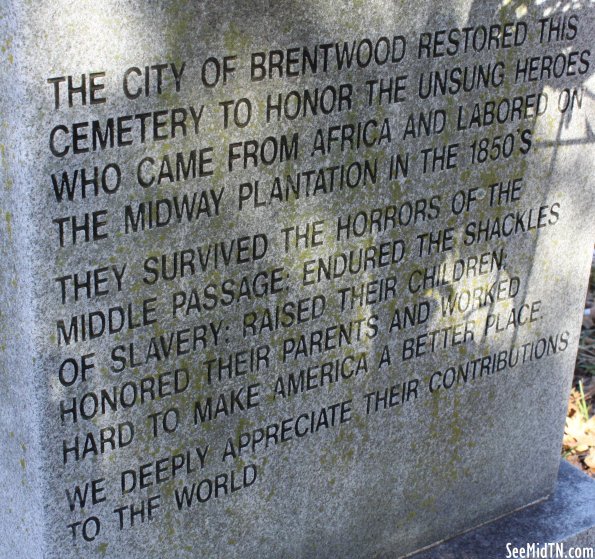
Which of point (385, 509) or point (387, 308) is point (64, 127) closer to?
point (387, 308)

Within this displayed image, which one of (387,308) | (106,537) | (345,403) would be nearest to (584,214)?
(387,308)

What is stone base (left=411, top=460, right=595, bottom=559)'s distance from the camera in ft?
11.7

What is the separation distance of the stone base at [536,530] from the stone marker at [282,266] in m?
0.08

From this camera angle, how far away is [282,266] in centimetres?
287

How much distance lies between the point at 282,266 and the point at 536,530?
1.55 metres

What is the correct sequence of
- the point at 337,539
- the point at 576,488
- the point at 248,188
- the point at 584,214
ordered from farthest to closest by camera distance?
the point at 576,488
the point at 584,214
the point at 337,539
the point at 248,188

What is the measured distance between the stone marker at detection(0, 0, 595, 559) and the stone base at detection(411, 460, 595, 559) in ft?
0.25

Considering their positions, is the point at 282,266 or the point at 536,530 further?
the point at 536,530

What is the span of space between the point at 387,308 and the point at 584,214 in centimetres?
89

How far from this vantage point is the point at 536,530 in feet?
12.1

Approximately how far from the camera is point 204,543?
302 cm

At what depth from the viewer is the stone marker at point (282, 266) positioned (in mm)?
2434

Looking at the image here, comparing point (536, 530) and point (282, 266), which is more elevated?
point (282, 266)

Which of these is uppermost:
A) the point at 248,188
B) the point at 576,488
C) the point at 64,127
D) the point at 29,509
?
the point at 64,127
